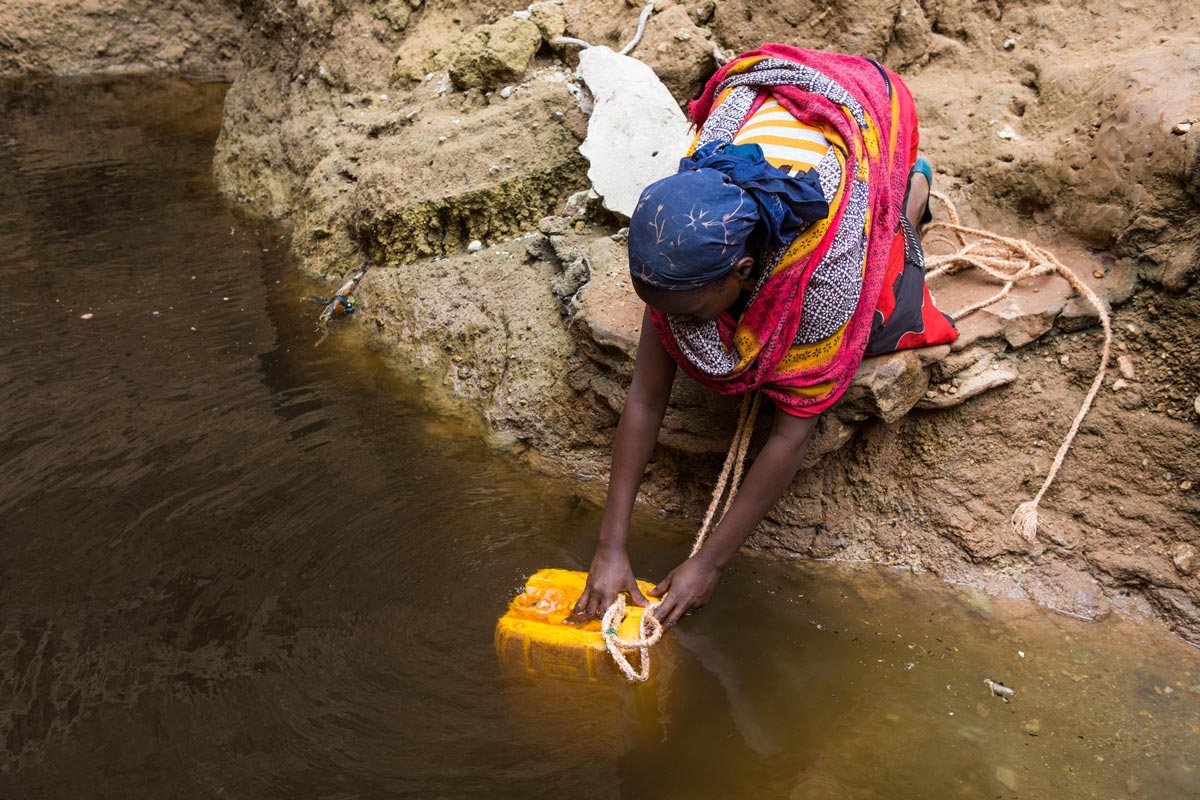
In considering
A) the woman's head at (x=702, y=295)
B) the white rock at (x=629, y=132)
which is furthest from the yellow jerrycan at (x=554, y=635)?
the white rock at (x=629, y=132)

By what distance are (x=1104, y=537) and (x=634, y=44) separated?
2471mm

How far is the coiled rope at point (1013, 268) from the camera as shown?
2572mm

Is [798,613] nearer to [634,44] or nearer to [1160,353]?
[1160,353]

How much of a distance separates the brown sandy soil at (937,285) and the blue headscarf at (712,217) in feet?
2.54

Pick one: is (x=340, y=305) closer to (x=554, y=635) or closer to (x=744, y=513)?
(x=554, y=635)

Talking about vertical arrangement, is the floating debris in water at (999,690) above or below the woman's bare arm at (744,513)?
below

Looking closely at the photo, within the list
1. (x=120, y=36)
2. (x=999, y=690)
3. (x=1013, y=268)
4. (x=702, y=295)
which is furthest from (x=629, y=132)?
(x=120, y=36)

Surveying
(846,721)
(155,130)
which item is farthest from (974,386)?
(155,130)

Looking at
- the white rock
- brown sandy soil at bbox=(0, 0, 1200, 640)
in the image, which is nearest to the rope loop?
brown sandy soil at bbox=(0, 0, 1200, 640)

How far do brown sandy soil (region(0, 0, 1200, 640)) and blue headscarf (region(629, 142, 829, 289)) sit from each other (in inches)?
30.5

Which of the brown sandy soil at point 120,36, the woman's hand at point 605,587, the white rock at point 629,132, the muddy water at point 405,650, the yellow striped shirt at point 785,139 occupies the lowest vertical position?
the muddy water at point 405,650

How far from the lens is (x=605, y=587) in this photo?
2238mm

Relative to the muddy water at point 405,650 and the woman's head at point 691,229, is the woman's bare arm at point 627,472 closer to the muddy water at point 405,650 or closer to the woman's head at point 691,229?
the muddy water at point 405,650

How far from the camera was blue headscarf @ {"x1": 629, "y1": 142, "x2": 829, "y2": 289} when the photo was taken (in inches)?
67.6
